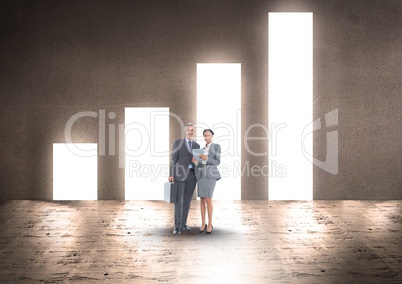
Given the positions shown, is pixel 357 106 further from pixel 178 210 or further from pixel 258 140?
pixel 178 210

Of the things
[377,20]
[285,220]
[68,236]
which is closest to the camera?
[68,236]

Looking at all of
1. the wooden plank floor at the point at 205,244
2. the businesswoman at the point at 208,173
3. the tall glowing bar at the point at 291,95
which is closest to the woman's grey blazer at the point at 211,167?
the businesswoman at the point at 208,173

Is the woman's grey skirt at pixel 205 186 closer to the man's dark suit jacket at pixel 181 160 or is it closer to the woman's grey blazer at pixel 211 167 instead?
the woman's grey blazer at pixel 211 167

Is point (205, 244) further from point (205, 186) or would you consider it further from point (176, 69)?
point (176, 69)

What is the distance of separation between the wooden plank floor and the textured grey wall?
78 cm

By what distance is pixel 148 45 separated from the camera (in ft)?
25.9

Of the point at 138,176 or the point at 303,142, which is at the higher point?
the point at 303,142

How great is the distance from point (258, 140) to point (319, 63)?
55.6 inches

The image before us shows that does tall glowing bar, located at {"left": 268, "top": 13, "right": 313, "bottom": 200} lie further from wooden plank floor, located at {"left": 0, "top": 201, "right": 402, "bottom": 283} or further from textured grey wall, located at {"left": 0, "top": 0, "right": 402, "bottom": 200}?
wooden plank floor, located at {"left": 0, "top": 201, "right": 402, "bottom": 283}

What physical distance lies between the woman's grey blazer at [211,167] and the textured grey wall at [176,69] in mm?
2292

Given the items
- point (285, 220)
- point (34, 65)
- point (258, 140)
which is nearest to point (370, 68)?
point (258, 140)

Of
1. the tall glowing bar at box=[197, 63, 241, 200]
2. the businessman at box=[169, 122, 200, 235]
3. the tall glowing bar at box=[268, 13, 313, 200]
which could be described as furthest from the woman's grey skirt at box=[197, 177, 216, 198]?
the tall glowing bar at box=[268, 13, 313, 200]

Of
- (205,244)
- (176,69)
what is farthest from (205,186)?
(176,69)

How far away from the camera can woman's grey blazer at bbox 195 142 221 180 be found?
561 centimetres
